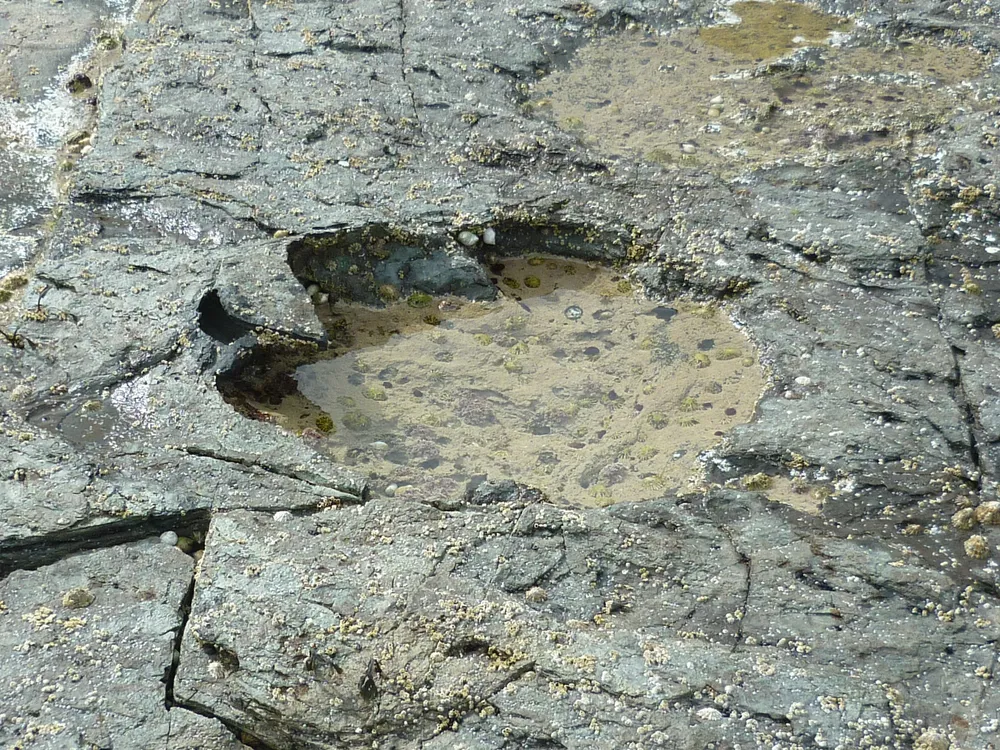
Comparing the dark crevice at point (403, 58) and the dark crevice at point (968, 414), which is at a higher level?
the dark crevice at point (403, 58)

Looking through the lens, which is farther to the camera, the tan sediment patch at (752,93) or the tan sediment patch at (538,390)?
the tan sediment patch at (752,93)

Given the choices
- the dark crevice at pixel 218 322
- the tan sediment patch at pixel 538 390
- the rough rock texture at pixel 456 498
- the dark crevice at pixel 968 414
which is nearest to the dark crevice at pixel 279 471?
the rough rock texture at pixel 456 498

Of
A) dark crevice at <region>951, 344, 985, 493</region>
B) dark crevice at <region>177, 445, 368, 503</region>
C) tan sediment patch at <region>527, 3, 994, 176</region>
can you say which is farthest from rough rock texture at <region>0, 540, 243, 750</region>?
tan sediment patch at <region>527, 3, 994, 176</region>

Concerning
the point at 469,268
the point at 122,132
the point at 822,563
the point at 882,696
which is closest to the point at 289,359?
the point at 469,268

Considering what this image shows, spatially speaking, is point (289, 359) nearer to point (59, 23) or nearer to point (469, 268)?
point (469, 268)

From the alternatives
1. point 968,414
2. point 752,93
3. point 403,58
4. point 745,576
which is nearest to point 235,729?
point 745,576

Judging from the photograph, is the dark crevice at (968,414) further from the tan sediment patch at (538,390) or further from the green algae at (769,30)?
the green algae at (769,30)
